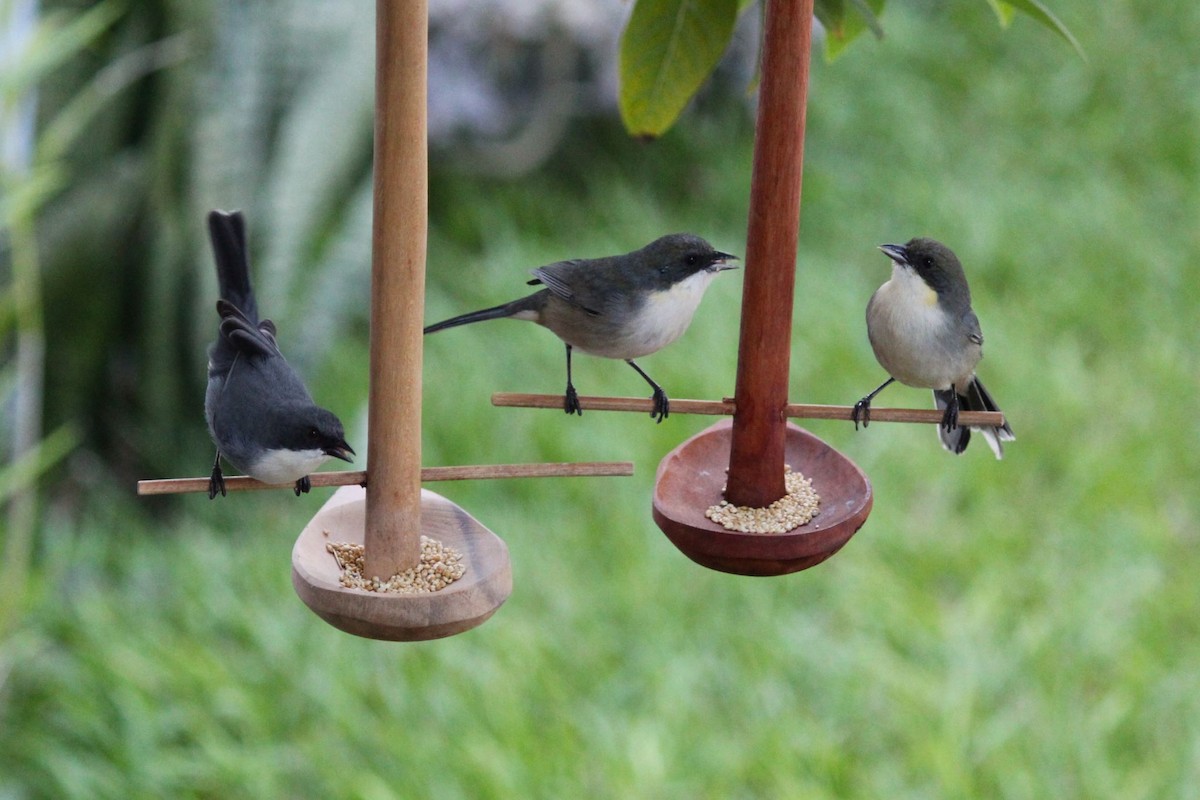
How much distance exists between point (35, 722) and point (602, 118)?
3.61m

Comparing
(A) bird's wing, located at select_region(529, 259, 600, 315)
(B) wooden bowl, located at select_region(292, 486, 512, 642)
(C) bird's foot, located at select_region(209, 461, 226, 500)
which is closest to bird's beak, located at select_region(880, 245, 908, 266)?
(A) bird's wing, located at select_region(529, 259, 600, 315)

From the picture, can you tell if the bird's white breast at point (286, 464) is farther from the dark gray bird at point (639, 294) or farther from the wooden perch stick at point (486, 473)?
the dark gray bird at point (639, 294)

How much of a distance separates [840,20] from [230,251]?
770 mm

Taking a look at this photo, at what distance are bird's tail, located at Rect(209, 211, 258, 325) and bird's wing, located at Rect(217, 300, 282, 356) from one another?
0.04m

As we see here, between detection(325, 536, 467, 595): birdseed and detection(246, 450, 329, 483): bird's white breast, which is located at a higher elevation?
detection(246, 450, 329, 483): bird's white breast

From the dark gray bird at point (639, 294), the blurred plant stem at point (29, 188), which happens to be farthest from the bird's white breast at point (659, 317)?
the blurred plant stem at point (29, 188)

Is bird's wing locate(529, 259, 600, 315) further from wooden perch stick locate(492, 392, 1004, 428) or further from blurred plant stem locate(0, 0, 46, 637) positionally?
blurred plant stem locate(0, 0, 46, 637)

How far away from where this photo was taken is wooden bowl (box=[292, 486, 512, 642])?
142cm

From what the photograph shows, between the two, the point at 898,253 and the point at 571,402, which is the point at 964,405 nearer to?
the point at 898,253

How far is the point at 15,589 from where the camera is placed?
3293 millimetres

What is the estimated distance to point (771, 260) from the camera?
1557 millimetres

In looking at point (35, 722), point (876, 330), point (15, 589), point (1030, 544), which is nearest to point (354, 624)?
point (876, 330)

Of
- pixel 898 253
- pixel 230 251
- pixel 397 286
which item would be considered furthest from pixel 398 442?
pixel 898 253

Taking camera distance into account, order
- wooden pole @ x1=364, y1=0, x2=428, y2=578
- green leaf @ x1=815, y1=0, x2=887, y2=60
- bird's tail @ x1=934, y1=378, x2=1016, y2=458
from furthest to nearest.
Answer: bird's tail @ x1=934, y1=378, x2=1016, y2=458 → green leaf @ x1=815, y1=0, x2=887, y2=60 → wooden pole @ x1=364, y1=0, x2=428, y2=578
